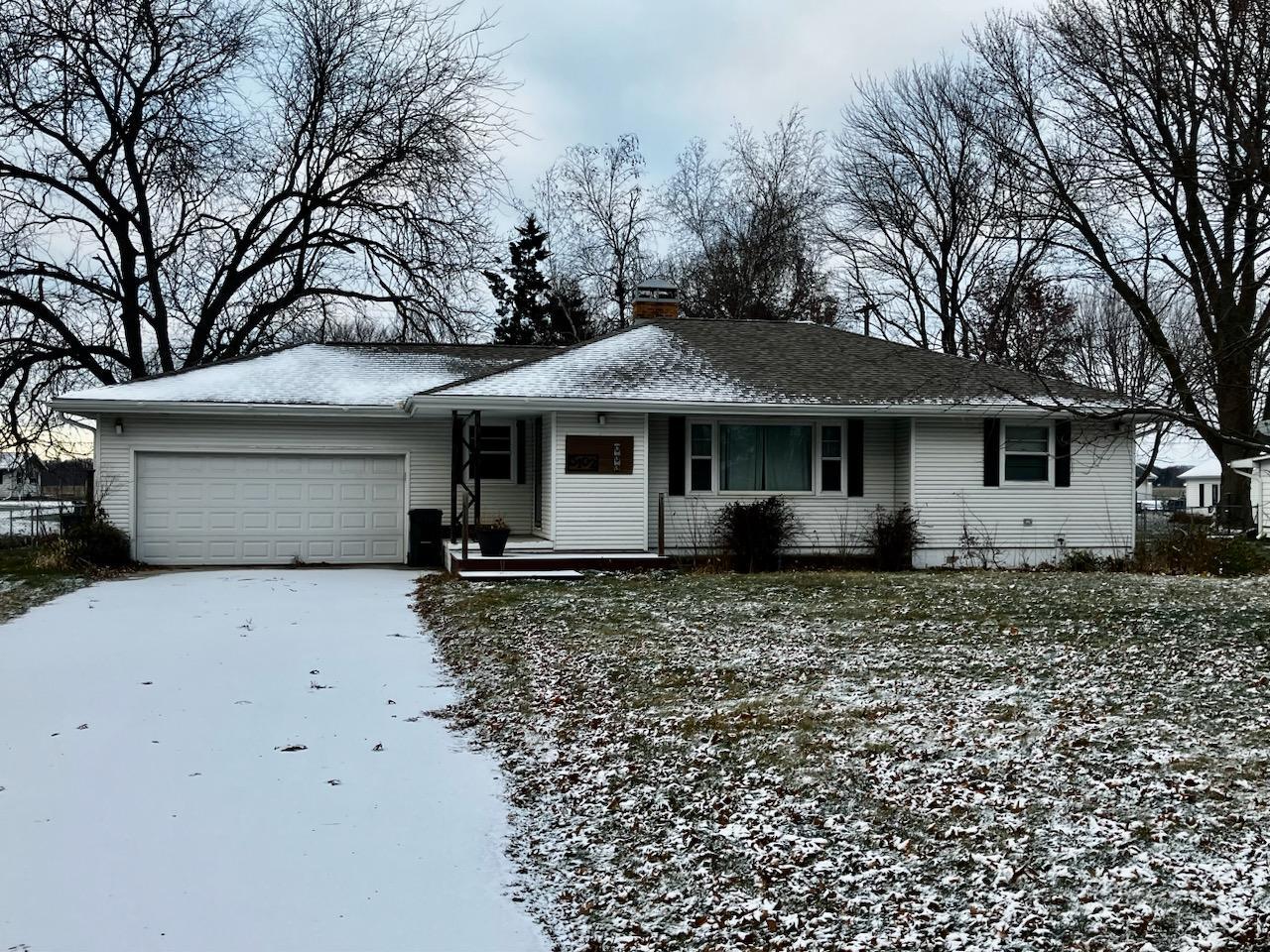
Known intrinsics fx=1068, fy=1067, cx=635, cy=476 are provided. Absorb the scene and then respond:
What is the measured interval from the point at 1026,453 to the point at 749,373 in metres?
4.79

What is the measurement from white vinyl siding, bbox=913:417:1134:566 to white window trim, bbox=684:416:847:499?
4.23 ft

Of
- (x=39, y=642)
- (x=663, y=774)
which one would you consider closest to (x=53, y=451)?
(x=39, y=642)

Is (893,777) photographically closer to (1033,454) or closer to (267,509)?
(1033,454)

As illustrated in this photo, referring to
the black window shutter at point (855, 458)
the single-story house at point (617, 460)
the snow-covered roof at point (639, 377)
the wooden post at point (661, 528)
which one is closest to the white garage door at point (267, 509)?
the single-story house at point (617, 460)

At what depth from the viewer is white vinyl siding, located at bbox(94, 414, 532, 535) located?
17234 millimetres

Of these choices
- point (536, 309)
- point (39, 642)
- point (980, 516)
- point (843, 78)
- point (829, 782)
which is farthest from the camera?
point (536, 309)

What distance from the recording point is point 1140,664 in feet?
25.3

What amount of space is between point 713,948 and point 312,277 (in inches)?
1009

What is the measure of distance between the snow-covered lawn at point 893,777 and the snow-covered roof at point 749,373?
6714 mm

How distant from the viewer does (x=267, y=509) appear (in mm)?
18000

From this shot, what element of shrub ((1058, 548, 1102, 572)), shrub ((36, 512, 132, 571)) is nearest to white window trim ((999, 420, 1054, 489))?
shrub ((1058, 548, 1102, 572))

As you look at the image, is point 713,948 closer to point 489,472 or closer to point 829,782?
point 829,782

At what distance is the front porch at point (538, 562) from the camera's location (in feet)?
49.3

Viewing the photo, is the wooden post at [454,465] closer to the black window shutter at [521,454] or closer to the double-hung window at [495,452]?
the double-hung window at [495,452]
